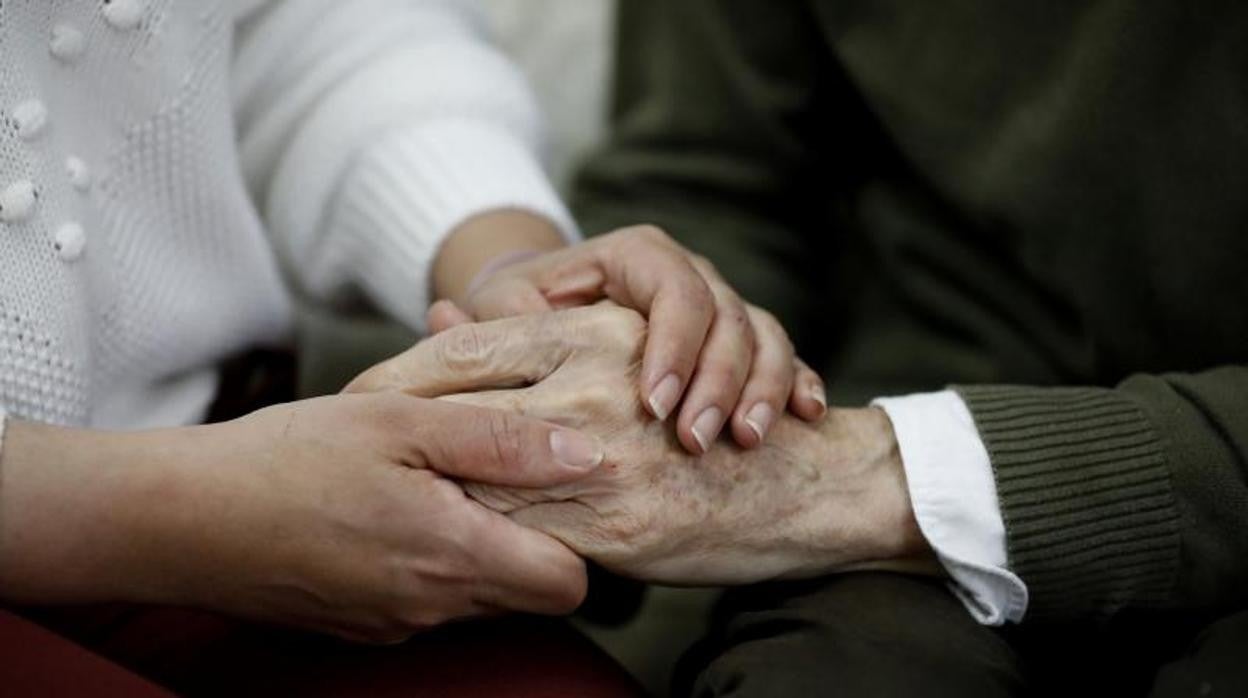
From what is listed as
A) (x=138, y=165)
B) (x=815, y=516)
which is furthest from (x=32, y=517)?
(x=815, y=516)

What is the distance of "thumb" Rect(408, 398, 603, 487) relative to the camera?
26.9 inches

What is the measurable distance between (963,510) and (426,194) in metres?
0.47

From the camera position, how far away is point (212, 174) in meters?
0.86

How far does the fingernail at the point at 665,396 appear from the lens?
724 mm

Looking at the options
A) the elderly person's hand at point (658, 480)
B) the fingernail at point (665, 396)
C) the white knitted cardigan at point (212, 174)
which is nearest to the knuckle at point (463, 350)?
the elderly person's hand at point (658, 480)

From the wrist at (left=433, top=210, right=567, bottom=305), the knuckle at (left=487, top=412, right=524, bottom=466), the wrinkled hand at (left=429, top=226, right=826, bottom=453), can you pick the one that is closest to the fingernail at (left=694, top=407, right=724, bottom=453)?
the wrinkled hand at (left=429, top=226, right=826, bottom=453)

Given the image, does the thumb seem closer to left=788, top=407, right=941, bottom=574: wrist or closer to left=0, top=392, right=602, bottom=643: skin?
left=0, top=392, right=602, bottom=643: skin

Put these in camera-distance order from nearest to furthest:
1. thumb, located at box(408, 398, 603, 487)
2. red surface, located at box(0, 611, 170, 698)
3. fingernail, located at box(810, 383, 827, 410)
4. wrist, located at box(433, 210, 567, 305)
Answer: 1. red surface, located at box(0, 611, 170, 698)
2. thumb, located at box(408, 398, 603, 487)
3. fingernail, located at box(810, 383, 827, 410)
4. wrist, located at box(433, 210, 567, 305)

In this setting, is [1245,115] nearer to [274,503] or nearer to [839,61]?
[839,61]

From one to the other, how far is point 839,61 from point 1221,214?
1.13 feet

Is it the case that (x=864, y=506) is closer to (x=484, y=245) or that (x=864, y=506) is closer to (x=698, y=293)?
(x=698, y=293)

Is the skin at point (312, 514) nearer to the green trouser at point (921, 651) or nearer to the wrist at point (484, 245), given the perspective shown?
the green trouser at point (921, 651)

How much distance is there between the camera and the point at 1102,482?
2.40 ft

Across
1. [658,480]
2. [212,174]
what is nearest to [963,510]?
[658,480]
